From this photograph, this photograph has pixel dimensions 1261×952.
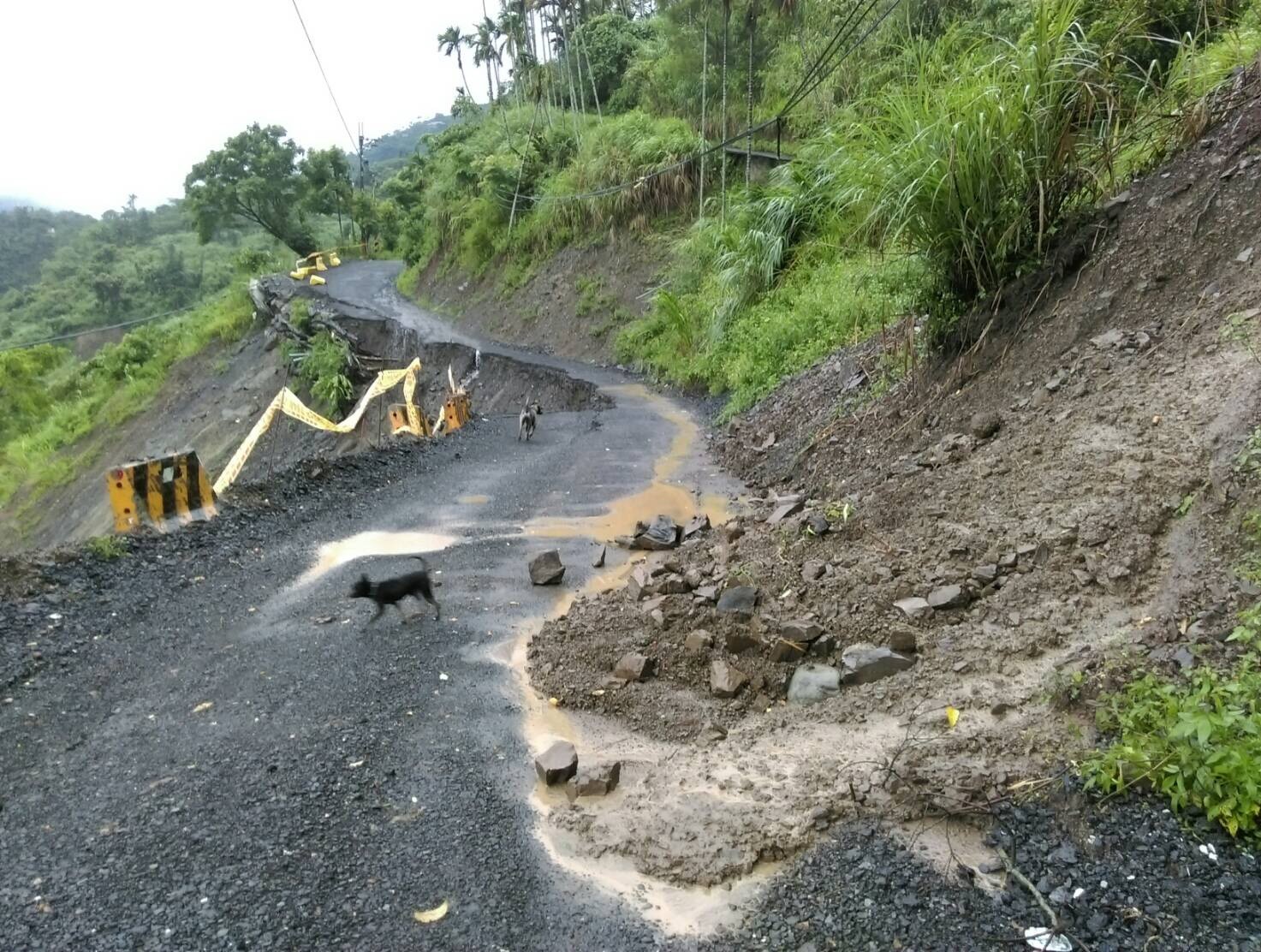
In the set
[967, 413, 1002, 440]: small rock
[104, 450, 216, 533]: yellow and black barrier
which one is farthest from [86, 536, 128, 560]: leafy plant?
[967, 413, 1002, 440]: small rock

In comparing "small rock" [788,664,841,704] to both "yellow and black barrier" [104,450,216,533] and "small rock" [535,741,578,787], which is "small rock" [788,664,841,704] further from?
"yellow and black barrier" [104,450,216,533]

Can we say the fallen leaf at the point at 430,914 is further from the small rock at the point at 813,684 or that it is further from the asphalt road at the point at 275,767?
the small rock at the point at 813,684

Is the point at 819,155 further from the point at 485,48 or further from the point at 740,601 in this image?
the point at 485,48

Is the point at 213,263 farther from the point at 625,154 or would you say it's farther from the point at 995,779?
the point at 995,779

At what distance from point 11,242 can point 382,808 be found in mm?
93015

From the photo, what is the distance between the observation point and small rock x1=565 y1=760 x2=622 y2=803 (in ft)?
10.9

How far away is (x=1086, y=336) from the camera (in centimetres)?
530

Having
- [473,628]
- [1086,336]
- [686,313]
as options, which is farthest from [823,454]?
[686,313]

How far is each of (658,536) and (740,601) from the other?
199 centimetres

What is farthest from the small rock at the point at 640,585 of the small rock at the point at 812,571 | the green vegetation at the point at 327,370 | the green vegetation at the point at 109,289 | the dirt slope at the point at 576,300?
the green vegetation at the point at 109,289

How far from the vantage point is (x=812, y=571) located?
15.6 feet

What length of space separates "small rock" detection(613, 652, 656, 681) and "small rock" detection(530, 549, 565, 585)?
1.62 m

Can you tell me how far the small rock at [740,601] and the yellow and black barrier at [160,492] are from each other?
4.55 metres

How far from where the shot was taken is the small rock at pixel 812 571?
471cm
